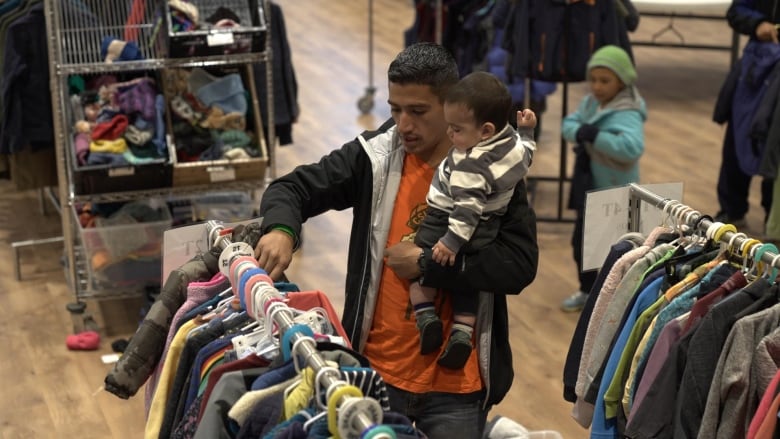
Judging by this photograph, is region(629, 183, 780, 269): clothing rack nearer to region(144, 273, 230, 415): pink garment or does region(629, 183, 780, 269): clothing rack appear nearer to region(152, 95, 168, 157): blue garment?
region(144, 273, 230, 415): pink garment

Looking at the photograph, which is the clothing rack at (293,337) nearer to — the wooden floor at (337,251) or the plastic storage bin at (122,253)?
the wooden floor at (337,251)

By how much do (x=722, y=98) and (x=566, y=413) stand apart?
2382mm

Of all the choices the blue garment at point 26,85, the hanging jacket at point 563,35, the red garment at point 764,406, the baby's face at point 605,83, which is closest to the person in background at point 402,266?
the red garment at point 764,406

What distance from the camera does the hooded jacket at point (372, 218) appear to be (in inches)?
102

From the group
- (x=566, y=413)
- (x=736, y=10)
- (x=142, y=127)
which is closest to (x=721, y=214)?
(x=736, y=10)

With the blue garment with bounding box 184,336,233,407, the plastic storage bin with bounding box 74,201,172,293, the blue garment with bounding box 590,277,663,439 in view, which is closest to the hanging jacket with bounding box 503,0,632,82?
the plastic storage bin with bounding box 74,201,172,293

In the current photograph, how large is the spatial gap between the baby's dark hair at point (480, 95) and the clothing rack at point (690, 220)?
0.64m

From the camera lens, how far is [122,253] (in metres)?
4.92

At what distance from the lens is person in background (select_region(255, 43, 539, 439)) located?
258 cm

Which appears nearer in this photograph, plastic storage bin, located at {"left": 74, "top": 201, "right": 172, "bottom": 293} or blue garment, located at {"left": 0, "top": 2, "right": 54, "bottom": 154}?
plastic storage bin, located at {"left": 74, "top": 201, "right": 172, "bottom": 293}

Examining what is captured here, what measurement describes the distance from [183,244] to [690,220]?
4.03ft

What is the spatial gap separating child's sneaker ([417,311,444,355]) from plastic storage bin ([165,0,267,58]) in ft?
8.04

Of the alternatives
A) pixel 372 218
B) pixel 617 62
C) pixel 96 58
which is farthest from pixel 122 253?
pixel 372 218

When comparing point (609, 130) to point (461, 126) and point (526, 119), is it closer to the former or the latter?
point (526, 119)
